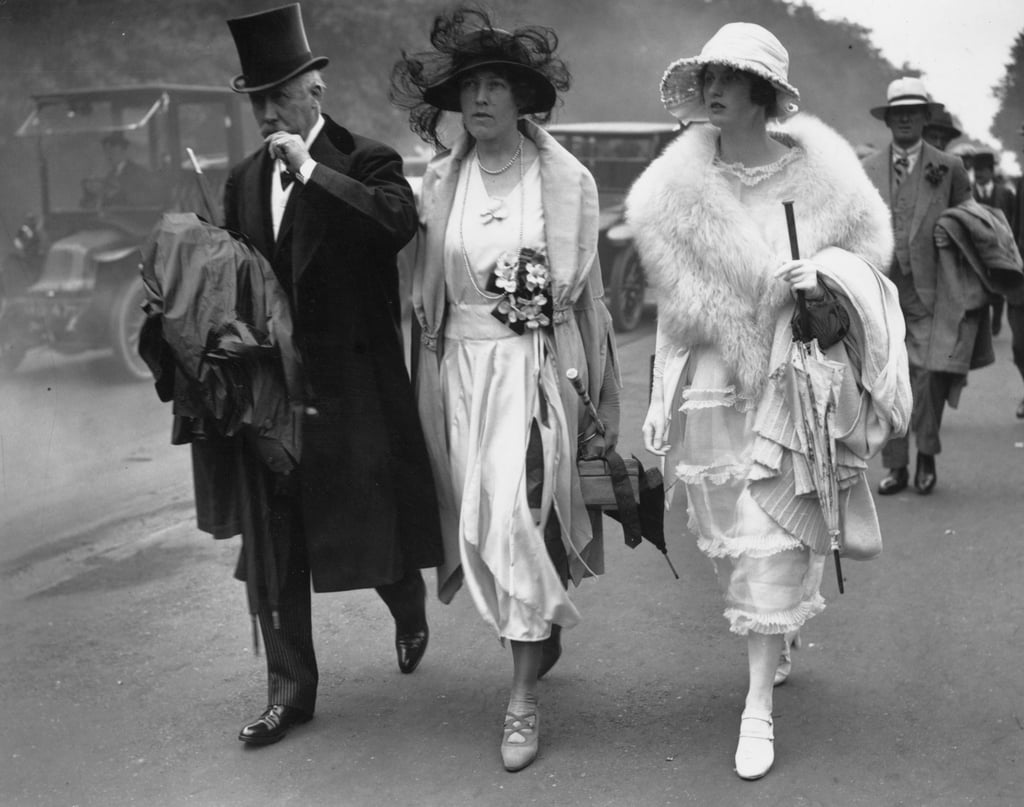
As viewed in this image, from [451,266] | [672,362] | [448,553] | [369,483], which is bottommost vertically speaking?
[448,553]

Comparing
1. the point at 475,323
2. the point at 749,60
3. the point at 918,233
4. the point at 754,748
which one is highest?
the point at 749,60

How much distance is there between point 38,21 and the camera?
9898 millimetres

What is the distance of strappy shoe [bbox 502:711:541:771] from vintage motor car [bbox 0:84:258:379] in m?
7.47

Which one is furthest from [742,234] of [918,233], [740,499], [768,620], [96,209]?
[96,209]

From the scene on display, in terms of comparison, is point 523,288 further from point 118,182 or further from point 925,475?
point 118,182

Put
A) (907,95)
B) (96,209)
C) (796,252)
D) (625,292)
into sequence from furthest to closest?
(625,292) → (96,209) → (907,95) → (796,252)

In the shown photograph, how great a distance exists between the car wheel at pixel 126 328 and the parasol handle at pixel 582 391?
7.43 metres

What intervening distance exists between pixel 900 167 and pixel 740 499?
377cm

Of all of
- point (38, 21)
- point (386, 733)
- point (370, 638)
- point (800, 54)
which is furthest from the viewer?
point (800, 54)

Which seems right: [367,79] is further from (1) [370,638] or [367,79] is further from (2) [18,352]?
(1) [370,638]

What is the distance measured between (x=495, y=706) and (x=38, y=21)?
25.2 feet

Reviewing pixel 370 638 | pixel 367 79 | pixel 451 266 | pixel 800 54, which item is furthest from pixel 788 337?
pixel 367 79

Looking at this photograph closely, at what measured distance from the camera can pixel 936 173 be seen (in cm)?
694

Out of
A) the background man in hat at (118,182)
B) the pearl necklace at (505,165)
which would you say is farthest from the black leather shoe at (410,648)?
the background man in hat at (118,182)
